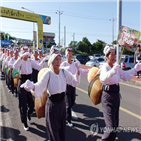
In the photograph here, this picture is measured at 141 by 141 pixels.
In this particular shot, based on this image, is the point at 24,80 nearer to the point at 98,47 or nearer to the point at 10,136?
the point at 10,136

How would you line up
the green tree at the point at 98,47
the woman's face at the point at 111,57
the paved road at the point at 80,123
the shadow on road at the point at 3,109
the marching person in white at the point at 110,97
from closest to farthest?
the marching person in white at the point at 110,97
the woman's face at the point at 111,57
the paved road at the point at 80,123
the shadow on road at the point at 3,109
the green tree at the point at 98,47

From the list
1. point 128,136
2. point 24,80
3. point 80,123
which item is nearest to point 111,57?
point 128,136

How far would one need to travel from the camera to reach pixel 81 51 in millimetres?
46844

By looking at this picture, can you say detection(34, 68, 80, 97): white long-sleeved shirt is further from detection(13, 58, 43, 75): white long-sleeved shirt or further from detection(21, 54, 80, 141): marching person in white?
detection(13, 58, 43, 75): white long-sleeved shirt

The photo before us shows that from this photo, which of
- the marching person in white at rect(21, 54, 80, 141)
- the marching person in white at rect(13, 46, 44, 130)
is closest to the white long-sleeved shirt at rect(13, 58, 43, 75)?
the marching person in white at rect(13, 46, 44, 130)

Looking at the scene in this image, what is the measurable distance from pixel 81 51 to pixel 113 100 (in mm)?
44211

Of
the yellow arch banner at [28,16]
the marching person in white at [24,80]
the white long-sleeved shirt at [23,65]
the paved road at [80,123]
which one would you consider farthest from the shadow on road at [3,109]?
the yellow arch banner at [28,16]

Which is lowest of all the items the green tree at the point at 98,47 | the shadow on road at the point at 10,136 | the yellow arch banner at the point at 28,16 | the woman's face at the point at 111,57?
the shadow on road at the point at 10,136

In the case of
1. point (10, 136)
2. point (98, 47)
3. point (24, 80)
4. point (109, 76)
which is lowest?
point (10, 136)

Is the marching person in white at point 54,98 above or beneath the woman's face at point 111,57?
beneath

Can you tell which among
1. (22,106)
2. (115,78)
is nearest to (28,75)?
(22,106)

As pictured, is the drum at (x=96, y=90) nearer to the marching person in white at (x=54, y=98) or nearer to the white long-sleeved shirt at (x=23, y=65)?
the marching person in white at (x=54, y=98)
